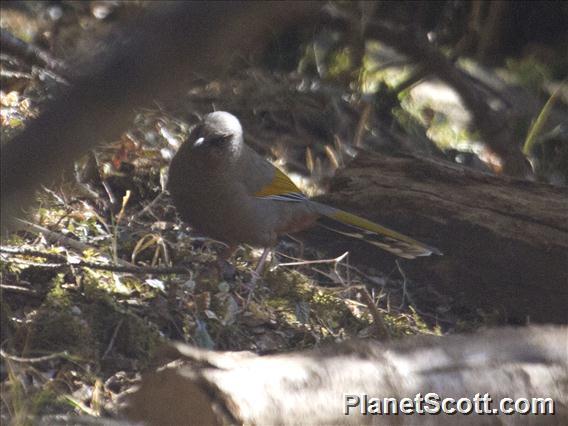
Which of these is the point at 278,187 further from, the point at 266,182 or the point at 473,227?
the point at 473,227

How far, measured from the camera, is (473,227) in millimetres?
4902

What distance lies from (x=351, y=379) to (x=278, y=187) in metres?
2.49

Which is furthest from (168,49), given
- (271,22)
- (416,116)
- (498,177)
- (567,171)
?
(416,116)

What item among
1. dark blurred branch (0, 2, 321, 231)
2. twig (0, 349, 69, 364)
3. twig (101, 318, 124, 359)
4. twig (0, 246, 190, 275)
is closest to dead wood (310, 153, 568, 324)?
twig (0, 246, 190, 275)

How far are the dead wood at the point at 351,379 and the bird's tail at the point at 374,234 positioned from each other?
196 cm

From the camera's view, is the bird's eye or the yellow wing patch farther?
the yellow wing patch

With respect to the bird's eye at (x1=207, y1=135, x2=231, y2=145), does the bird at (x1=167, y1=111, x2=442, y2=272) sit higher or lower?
lower

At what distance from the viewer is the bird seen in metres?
4.65

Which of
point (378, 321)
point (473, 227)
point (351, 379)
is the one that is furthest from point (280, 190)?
point (351, 379)

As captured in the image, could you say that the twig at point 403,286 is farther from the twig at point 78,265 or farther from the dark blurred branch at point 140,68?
the dark blurred branch at point 140,68

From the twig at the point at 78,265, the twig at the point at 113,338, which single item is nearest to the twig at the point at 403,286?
the twig at the point at 78,265

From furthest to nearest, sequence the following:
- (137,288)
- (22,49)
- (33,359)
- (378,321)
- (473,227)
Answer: (22,49)
(473,227)
(137,288)
(378,321)
(33,359)

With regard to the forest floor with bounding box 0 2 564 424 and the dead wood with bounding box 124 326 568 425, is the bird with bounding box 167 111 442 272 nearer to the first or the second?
the forest floor with bounding box 0 2 564 424

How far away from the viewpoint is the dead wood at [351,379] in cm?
241
